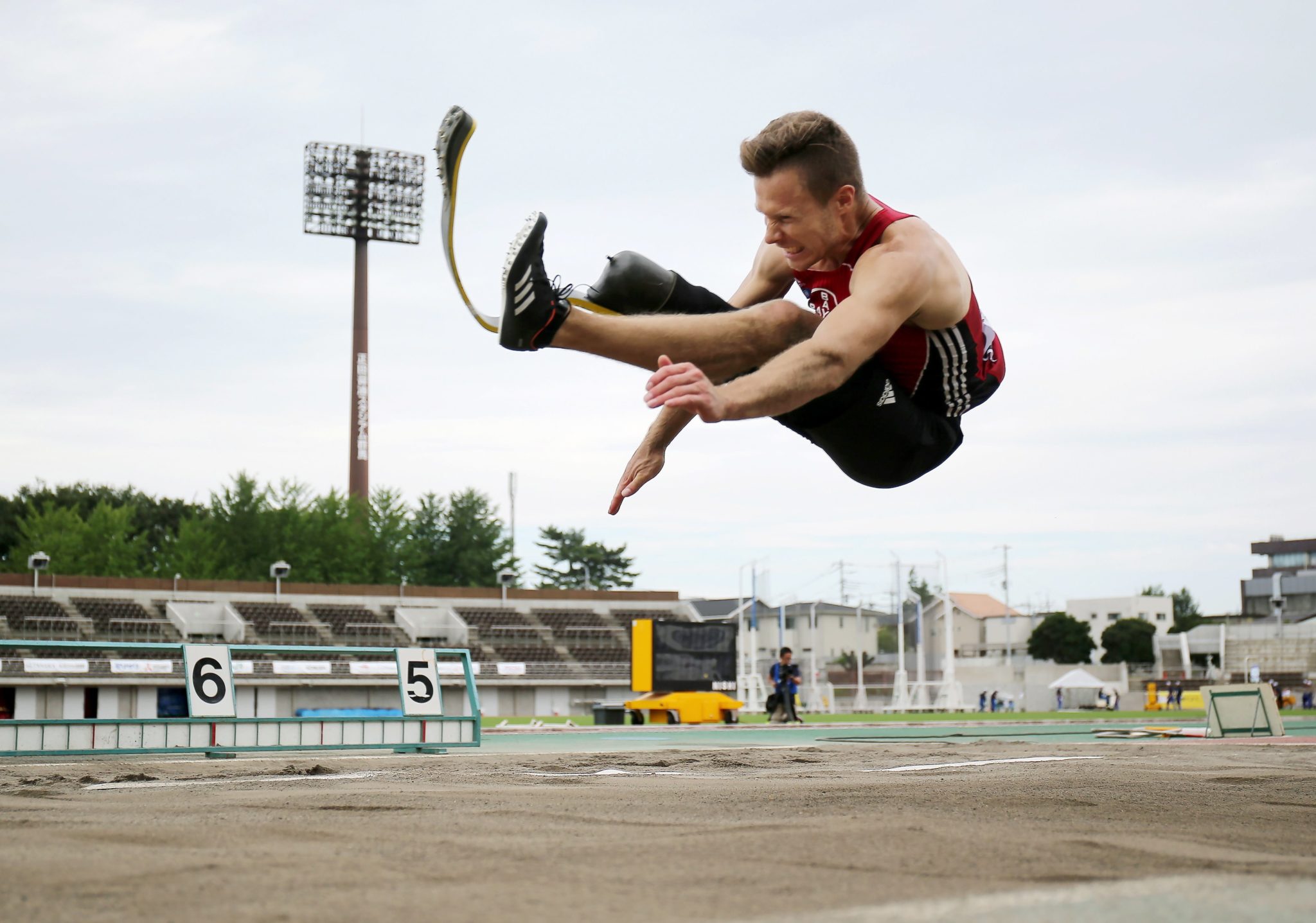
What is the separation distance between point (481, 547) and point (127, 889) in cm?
6224

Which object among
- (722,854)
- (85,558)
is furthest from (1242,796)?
(85,558)

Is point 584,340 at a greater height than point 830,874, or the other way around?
point 584,340

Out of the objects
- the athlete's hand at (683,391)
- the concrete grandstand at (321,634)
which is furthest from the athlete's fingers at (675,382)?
the concrete grandstand at (321,634)

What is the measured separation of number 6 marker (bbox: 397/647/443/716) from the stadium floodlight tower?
45412 millimetres

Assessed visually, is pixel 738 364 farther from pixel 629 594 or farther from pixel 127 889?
pixel 629 594

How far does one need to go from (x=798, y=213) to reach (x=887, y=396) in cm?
93

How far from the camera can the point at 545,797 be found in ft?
18.6

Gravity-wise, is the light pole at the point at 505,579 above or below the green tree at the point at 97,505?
below

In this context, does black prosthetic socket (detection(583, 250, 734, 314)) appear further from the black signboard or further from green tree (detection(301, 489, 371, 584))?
green tree (detection(301, 489, 371, 584))

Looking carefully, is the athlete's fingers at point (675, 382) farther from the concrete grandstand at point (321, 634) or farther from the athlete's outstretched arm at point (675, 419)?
the concrete grandstand at point (321, 634)

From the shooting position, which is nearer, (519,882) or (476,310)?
(519,882)

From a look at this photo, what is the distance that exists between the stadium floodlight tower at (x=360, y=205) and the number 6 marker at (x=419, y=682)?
45.4m

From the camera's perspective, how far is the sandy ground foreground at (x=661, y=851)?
2.54 metres

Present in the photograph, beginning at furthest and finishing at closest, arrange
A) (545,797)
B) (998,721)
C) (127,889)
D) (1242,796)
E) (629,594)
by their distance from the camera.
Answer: (629,594) < (998,721) < (1242,796) < (545,797) < (127,889)
